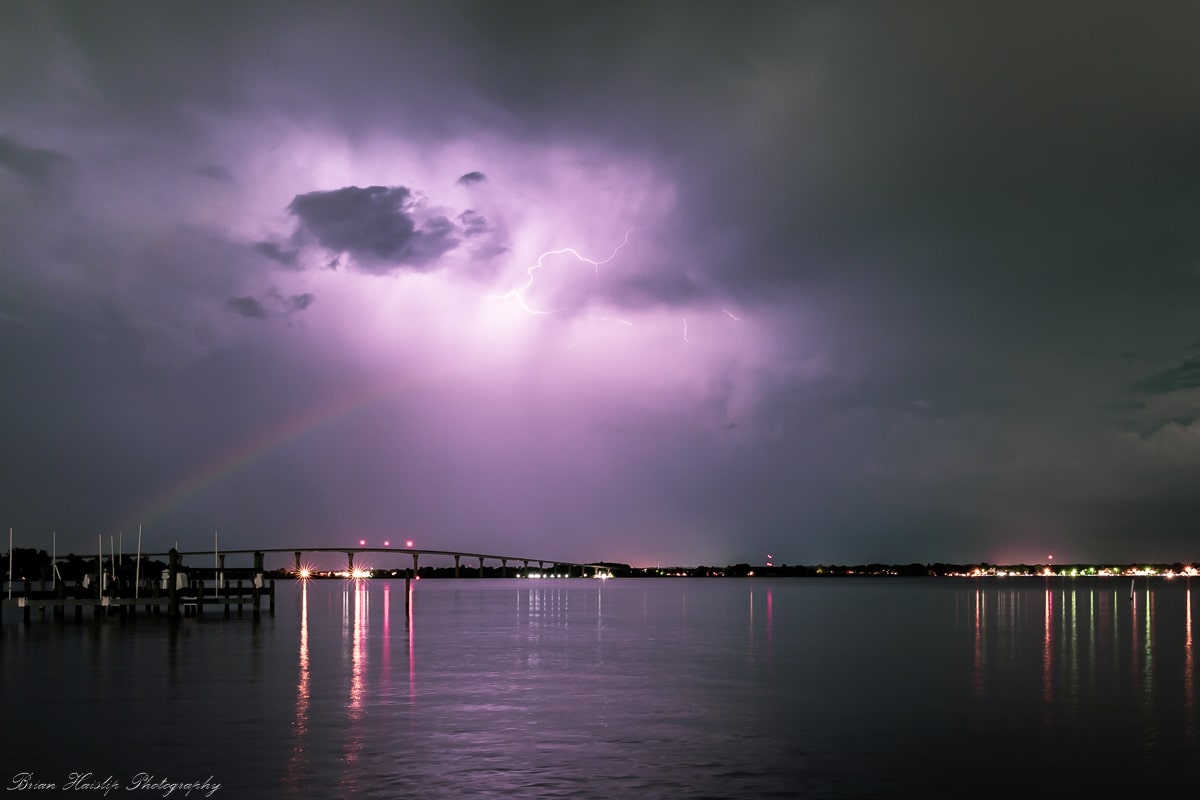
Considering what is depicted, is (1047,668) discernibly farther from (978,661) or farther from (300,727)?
(300,727)

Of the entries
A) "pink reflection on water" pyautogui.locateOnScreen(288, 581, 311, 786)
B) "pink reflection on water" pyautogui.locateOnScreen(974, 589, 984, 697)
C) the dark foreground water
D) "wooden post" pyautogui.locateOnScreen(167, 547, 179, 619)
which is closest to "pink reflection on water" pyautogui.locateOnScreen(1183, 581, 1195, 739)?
the dark foreground water

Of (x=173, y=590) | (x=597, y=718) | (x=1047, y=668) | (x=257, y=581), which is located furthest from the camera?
(x=257, y=581)

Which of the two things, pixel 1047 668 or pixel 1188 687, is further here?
pixel 1047 668

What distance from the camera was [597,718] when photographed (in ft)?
97.3

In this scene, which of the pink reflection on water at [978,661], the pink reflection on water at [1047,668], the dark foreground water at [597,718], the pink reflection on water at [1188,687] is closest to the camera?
the dark foreground water at [597,718]

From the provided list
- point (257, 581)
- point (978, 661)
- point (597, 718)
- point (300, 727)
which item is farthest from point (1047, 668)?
point (257, 581)

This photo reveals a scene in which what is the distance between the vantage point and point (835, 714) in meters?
31.0

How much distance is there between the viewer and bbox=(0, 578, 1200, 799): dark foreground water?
21.7m

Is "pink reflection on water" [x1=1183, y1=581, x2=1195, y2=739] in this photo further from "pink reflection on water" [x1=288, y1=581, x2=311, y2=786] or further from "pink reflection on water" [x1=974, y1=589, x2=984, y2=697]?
"pink reflection on water" [x1=288, y1=581, x2=311, y2=786]

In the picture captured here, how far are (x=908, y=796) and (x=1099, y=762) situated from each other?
672 centimetres

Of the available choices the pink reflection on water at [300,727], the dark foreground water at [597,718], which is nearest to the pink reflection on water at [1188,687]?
the dark foreground water at [597,718]

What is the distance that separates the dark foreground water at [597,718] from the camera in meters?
21.7

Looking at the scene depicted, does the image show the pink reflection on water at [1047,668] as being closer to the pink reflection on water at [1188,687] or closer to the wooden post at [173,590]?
the pink reflection on water at [1188,687]

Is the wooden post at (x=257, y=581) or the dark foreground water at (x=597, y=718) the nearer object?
the dark foreground water at (x=597, y=718)
